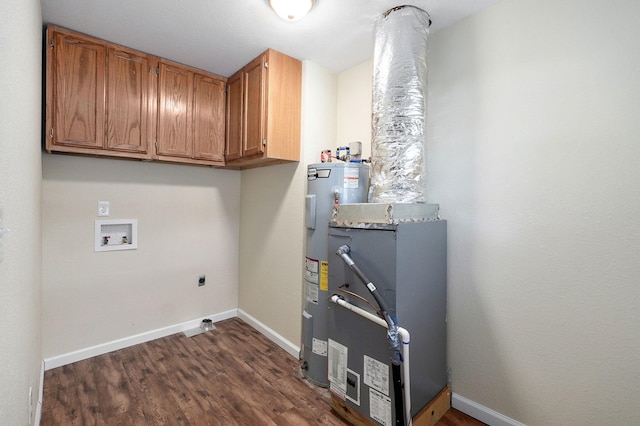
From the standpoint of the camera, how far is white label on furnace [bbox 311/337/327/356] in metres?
2.06

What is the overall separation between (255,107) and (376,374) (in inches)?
82.8

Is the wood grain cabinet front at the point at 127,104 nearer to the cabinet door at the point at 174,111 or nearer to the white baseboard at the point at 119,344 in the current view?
the cabinet door at the point at 174,111

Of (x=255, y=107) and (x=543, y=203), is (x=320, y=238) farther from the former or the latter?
(x=543, y=203)

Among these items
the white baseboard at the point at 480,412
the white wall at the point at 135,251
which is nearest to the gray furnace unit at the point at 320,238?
the white baseboard at the point at 480,412

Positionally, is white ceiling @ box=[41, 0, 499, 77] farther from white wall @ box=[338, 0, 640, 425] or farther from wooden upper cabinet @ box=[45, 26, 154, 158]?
white wall @ box=[338, 0, 640, 425]

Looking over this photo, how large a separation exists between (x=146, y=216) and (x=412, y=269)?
2372 millimetres

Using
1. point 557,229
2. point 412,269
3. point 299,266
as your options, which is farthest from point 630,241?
point 299,266

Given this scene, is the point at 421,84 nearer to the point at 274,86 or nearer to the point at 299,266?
the point at 274,86

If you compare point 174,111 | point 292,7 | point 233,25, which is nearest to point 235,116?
point 174,111

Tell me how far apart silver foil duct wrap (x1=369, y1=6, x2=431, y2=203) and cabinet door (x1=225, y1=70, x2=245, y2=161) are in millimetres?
1331

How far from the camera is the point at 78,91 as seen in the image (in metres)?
2.04

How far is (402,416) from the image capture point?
1.40 m

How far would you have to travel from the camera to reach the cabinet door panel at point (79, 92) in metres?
1.97

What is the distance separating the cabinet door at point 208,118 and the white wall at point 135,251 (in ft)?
1.15
